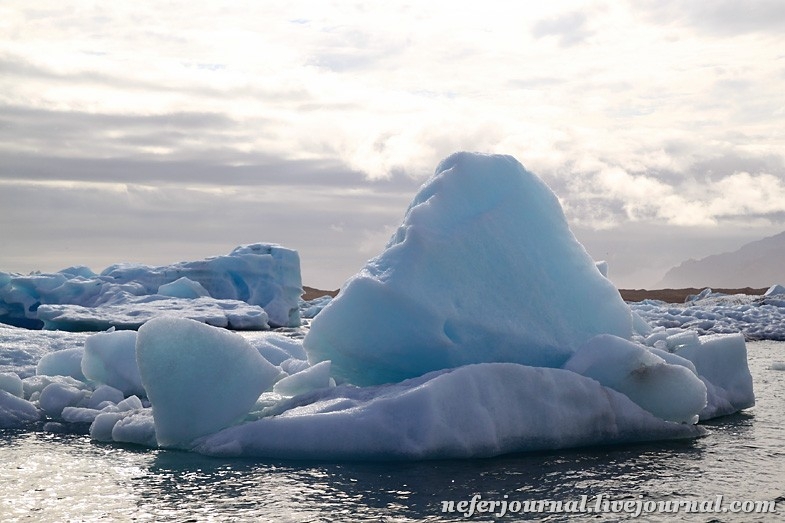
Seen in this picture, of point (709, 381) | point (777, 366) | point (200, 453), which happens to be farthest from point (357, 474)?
point (777, 366)

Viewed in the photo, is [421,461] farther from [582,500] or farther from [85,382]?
[85,382]

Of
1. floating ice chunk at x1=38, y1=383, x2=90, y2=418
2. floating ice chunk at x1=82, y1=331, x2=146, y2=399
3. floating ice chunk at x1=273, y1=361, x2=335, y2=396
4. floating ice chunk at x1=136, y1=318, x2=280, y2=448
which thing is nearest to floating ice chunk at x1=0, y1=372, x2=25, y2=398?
floating ice chunk at x1=38, y1=383, x2=90, y2=418

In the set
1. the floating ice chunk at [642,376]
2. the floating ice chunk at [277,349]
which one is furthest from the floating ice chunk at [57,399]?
the floating ice chunk at [642,376]

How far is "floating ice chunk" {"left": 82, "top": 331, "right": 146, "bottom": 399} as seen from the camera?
35.0 feet

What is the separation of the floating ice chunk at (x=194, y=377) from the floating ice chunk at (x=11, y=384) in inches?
126

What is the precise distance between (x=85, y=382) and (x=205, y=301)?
50.3ft

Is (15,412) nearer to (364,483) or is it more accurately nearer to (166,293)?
(364,483)

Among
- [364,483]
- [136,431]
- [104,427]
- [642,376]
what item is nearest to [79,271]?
[104,427]

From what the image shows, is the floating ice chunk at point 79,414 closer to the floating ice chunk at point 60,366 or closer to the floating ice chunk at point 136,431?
the floating ice chunk at point 136,431

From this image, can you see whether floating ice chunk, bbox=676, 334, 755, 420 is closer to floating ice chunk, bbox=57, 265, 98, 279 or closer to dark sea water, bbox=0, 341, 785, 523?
dark sea water, bbox=0, 341, 785, 523

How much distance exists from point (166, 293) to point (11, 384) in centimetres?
1843

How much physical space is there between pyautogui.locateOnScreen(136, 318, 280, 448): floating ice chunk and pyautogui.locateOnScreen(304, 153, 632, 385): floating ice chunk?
1355 mm

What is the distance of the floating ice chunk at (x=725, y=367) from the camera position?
1003 cm

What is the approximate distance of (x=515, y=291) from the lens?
905 centimetres
